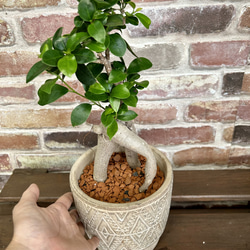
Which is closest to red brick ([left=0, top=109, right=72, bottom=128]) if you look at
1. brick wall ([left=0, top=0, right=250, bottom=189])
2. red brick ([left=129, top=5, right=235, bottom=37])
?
brick wall ([left=0, top=0, right=250, bottom=189])

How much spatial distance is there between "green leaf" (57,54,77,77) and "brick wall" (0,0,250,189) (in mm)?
425

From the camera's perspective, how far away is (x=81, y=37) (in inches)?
17.3

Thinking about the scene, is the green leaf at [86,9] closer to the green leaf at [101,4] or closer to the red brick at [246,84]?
the green leaf at [101,4]

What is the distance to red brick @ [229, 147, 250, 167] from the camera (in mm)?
980

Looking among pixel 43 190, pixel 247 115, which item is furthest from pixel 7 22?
pixel 247 115

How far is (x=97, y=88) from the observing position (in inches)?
20.0

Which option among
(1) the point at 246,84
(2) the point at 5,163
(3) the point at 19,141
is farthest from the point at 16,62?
(1) the point at 246,84

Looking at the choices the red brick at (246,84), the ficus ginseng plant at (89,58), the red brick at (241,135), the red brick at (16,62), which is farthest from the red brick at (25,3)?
the red brick at (241,135)

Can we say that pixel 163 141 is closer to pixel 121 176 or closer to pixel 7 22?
pixel 121 176

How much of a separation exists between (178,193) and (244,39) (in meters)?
0.51

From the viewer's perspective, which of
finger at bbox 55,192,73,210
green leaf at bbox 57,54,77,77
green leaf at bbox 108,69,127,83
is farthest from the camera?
finger at bbox 55,192,73,210

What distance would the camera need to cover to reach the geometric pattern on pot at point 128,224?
1.94ft

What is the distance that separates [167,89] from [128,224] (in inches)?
18.1

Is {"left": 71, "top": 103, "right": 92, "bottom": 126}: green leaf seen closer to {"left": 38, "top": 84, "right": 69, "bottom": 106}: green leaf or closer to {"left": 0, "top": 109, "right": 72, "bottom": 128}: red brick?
{"left": 38, "top": 84, "right": 69, "bottom": 106}: green leaf
